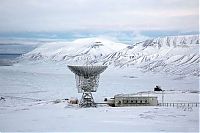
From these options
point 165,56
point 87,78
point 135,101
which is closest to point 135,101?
point 135,101

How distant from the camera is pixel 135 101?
30078mm

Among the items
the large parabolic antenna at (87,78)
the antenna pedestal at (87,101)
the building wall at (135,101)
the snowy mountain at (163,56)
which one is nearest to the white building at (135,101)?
the building wall at (135,101)

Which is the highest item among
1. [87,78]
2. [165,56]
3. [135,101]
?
[165,56]

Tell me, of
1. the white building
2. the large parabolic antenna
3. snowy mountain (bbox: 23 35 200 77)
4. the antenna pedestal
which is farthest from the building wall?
snowy mountain (bbox: 23 35 200 77)

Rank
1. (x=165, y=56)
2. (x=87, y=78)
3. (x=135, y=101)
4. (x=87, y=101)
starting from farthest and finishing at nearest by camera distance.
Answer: (x=165, y=56), (x=135, y=101), (x=87, y=101), (x=87, y=78)

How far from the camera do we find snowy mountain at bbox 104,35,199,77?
111 m

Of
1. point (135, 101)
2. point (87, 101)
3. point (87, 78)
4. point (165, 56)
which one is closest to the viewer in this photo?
point (87, 78)

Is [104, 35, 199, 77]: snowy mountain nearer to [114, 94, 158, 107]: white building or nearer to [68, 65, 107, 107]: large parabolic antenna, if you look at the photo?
[114, 94, 158, 107]: white building

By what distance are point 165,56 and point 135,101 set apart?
112277 mm

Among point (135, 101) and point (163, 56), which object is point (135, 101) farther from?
point (163, 56)

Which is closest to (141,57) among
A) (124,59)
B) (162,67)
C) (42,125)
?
(124,59)

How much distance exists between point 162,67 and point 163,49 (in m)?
42.5

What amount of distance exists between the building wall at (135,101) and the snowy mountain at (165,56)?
62500mm

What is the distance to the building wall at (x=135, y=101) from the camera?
30031 mm
